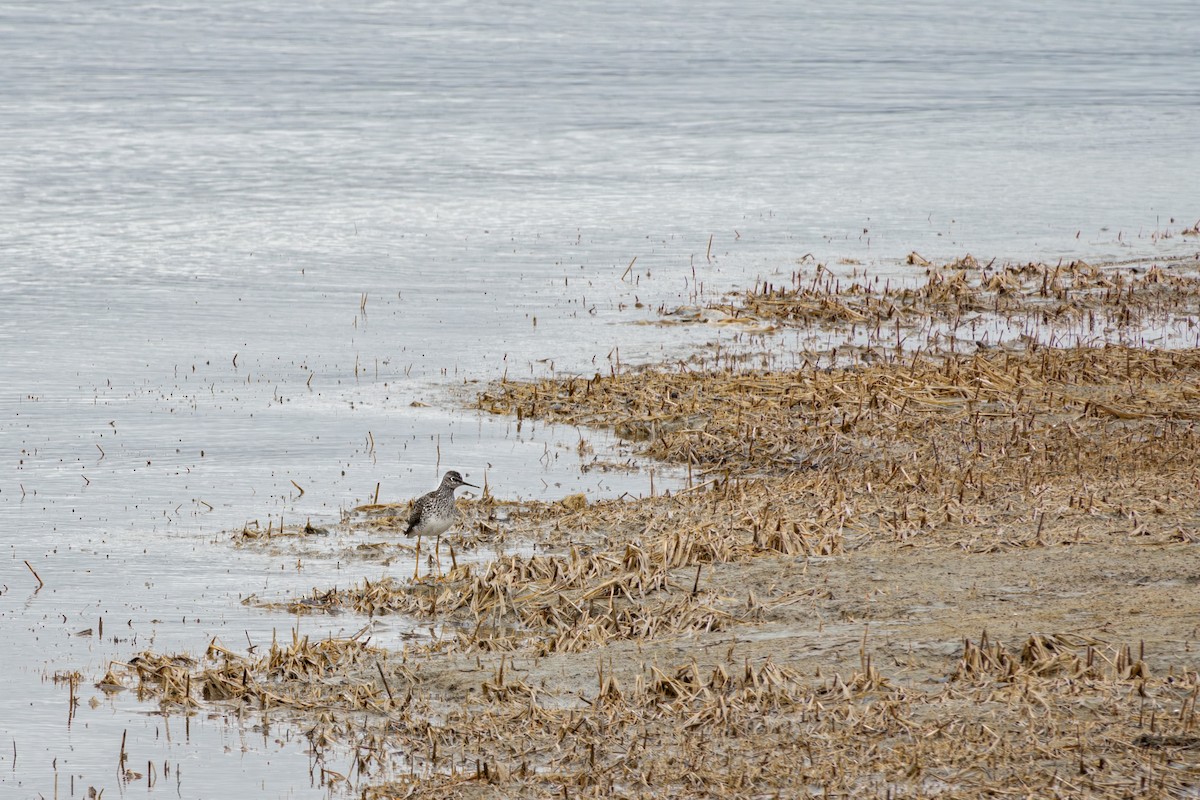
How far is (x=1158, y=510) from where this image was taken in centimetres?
1059

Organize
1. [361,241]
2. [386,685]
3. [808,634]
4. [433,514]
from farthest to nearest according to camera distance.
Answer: [361,241] → [433,514] → [808,634] → [386,685]

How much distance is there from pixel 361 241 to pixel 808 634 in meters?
19.0

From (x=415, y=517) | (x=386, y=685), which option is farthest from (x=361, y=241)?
(x=386, y=685)

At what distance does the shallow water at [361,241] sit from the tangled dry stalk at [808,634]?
0.68 meters

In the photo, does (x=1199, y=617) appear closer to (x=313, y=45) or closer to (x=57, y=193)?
(x=57, y=193)

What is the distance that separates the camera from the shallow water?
1138 cm

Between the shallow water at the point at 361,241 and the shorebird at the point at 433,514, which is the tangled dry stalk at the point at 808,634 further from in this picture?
the shallow water at the point at 361,241

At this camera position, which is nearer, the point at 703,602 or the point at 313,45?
the point at 703,602

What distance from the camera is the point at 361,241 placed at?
87.8ft

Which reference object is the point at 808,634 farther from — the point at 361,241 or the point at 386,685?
the point at 361,241

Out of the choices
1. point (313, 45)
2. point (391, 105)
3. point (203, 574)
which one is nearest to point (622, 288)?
point (203, 574)

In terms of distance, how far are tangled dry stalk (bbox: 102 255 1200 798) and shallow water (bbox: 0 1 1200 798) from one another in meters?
0.68

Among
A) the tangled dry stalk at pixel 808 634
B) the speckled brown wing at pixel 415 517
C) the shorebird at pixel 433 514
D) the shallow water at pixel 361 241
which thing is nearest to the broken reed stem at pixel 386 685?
the tangled dry stalk at pixel 808 634

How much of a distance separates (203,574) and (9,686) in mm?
2223
